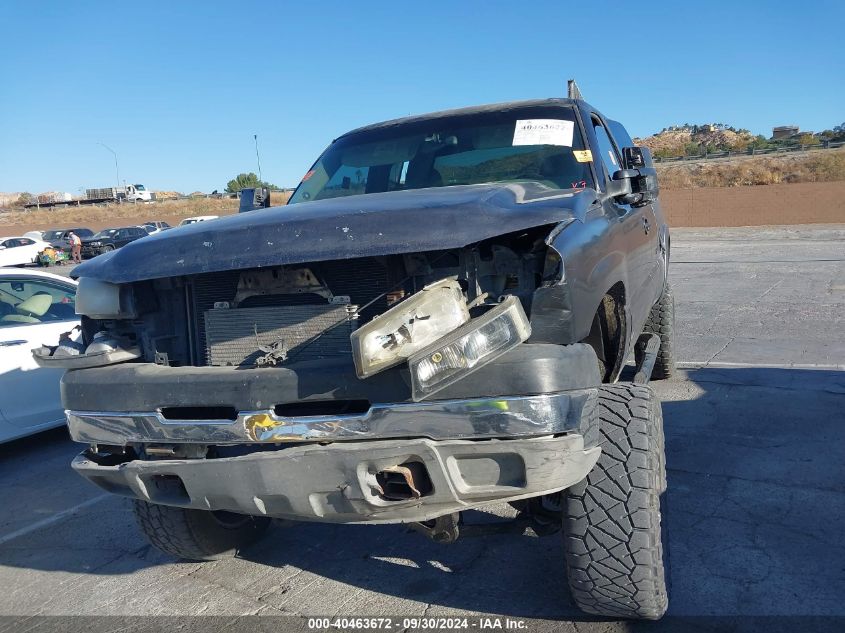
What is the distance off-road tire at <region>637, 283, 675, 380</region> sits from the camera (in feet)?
19.9

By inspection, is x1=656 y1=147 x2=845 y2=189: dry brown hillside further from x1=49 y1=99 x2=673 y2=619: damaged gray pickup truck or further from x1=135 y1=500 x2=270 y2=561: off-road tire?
x1=49 y1=99 x2=673 y2=619: damaged gray pickup truck

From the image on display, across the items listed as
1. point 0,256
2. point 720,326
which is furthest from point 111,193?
point 720,326

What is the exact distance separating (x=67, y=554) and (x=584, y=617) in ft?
8.83

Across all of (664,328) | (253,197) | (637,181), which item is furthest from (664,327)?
(253,197)

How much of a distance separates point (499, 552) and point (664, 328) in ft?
10.4

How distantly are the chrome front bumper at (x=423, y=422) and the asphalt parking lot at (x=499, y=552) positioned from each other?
38.3 inches

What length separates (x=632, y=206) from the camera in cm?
418

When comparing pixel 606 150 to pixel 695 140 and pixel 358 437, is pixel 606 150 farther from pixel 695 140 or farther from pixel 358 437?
pixel 695 140

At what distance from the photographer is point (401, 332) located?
239 centimetres

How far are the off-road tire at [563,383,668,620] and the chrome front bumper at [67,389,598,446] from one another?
1.00 feet

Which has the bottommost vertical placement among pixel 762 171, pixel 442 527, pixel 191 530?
pixel 191 530

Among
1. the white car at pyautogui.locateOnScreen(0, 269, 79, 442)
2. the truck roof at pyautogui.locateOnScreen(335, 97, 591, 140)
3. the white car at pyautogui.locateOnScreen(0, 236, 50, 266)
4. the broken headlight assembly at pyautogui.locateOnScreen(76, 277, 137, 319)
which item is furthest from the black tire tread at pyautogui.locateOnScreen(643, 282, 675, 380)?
the white car at pyautogui.locateOnScreen(0, 236, 50, 266)

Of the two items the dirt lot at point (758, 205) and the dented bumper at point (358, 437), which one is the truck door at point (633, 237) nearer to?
the dented bumper at point (358, 437)

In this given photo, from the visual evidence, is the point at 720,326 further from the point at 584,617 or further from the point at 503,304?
the point at 503,304
